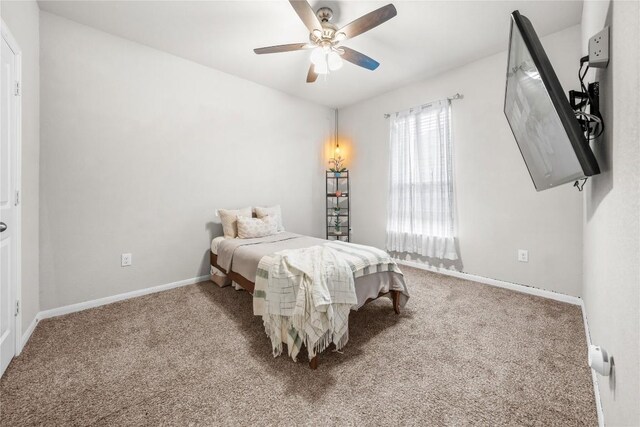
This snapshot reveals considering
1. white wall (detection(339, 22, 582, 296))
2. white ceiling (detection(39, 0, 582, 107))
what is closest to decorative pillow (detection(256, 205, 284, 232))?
white ceiling (detection(39, 0, 582, 107))

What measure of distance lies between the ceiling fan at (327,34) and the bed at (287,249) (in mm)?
1721

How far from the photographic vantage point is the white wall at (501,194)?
103 inches

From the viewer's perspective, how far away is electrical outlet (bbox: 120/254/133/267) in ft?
9.02

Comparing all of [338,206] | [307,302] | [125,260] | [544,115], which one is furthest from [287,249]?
[338,206]

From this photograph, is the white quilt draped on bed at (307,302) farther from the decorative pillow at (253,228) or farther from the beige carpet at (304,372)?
the decorative pillow at (253,228)

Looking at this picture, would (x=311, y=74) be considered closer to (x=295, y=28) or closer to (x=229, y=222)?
(x=295, y=28)

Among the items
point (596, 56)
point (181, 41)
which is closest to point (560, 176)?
point (596, 56)

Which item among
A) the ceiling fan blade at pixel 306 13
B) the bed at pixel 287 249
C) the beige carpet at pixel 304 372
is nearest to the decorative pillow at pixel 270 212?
the bed at pixel 287 249

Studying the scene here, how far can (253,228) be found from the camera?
125 inches

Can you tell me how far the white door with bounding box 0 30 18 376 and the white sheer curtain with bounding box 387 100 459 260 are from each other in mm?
3841

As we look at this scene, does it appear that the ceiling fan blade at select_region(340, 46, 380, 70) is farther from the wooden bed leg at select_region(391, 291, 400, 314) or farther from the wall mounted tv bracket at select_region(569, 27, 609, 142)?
the wooden bed leg at select_region(391, 291, 400, 314)

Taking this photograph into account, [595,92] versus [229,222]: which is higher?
[595,92]

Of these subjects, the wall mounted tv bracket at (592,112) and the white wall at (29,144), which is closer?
the wall mounted tv bracket at (592,112)

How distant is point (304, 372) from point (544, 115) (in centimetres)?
178
